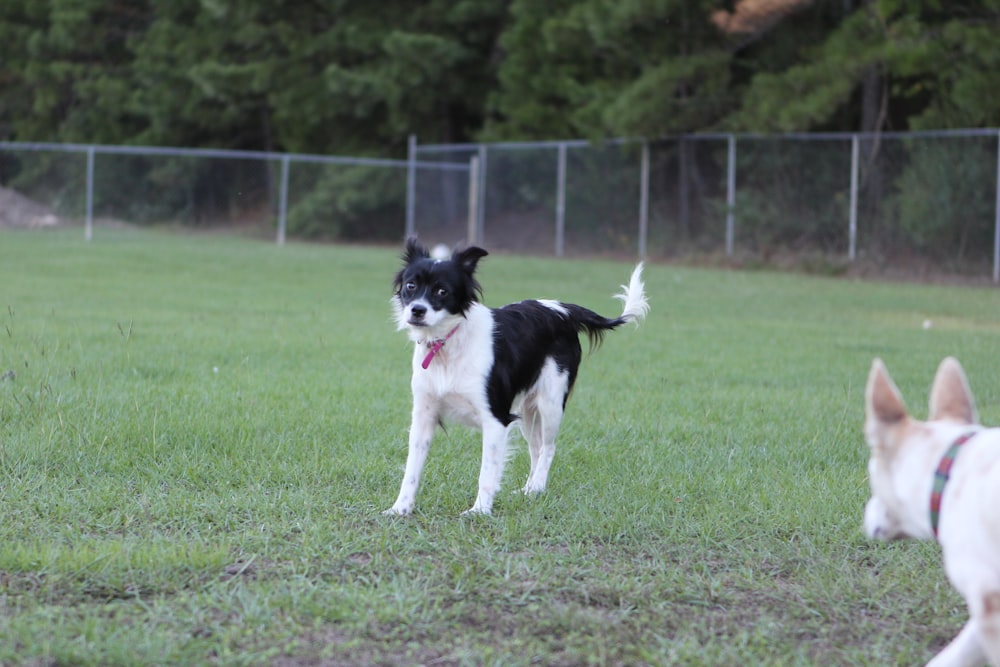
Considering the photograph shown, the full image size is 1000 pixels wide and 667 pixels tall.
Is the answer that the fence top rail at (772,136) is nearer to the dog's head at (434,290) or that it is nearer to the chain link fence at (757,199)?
the chain link fence at (757,199)

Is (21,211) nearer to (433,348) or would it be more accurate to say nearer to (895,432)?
Result: (433,348)

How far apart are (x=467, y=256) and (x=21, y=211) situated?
26.2 m

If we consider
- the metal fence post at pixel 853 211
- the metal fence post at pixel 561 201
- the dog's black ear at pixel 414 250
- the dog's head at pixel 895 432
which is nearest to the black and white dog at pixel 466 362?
the dog's black ear at pixel 414 250

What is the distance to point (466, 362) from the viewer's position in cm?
539

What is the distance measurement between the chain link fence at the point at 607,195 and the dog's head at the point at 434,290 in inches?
602

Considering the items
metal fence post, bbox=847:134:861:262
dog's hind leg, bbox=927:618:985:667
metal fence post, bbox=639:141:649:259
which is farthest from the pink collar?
metal fence post, bbox=639:141:649:259

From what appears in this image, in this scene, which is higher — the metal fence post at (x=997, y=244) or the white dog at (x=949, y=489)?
the metal fence post at (x=997, y=244)

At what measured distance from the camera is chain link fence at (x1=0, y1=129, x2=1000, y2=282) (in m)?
19.7

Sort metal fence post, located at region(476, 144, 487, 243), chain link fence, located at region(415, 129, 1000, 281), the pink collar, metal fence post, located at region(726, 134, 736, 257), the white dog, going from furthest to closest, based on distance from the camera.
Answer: metal fence post, located at region(476, 144, 487, 243), metal fence post, located at region(726, 134, 736, 257), chain link fence, located at region(415, 129, 1000, 281), the pink collar, the white dog

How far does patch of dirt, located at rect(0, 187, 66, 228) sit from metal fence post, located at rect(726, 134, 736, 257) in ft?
53.4

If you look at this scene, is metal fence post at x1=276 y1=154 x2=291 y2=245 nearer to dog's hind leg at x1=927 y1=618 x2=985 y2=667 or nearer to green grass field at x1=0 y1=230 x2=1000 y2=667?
green grass field at x1=0 y1=230 x2=1000 y2=667

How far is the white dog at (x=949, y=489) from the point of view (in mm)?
2846

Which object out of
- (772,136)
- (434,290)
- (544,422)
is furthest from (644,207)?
(434,290)

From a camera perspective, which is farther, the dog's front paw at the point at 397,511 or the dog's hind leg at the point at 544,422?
the dog's hind leg at the point at 544,422
